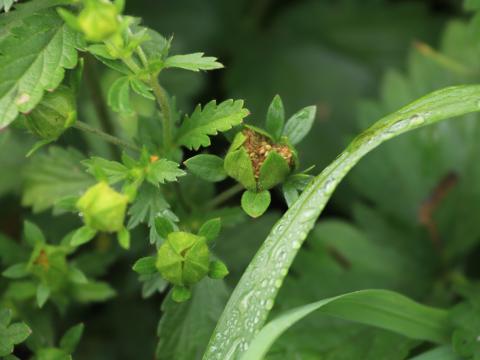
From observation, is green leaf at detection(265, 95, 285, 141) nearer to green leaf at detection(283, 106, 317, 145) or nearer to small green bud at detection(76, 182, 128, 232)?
green leaf at detection(283, 106, 317, 145)

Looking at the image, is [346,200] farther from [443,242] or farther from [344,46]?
[344,46]

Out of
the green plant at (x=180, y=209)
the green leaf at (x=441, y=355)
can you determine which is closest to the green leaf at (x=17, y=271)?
the green plant at (x=180, y=209)

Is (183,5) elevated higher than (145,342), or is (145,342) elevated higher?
(183,5)

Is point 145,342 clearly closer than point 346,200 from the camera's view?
Yes

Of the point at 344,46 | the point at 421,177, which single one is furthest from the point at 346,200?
the point at 344,46

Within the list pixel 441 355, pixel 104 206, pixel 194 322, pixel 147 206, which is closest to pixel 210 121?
pixel 147 206

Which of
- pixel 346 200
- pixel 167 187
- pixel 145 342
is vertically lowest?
pixel 145 342

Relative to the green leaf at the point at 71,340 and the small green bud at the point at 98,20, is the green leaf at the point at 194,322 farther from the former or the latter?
the small green bud at the point at 98,20
